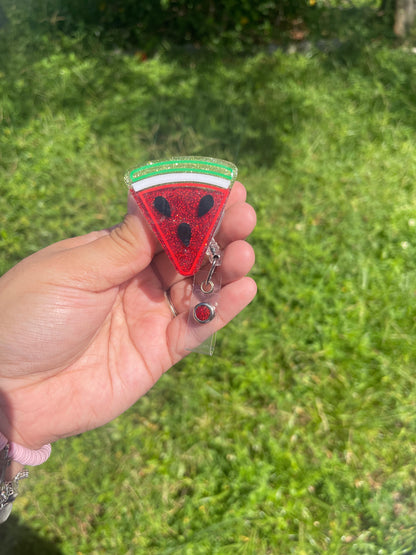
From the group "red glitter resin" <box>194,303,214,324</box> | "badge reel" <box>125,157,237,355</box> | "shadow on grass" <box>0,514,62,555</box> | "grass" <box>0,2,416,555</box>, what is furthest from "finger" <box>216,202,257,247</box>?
"shadow on grass" <box>0,514,62,555</box>

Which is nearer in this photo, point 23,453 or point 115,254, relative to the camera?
point 115,254

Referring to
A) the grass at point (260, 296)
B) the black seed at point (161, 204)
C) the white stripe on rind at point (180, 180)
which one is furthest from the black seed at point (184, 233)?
the grass at point (260, 296)

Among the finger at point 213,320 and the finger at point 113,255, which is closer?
the finger at point 113,255

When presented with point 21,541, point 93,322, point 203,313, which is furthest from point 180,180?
point 21,541

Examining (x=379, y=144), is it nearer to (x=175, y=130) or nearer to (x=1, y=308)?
(x=175, y=130)

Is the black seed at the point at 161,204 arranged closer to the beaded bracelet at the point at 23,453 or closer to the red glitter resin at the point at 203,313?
the red glitter resin at the point at 203,313

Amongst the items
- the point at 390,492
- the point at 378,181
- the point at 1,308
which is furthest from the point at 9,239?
the point at 390,492

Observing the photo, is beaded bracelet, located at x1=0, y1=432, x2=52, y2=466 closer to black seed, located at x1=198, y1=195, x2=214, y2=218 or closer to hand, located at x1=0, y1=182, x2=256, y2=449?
hand, located at x1=0, y1=182, x2=256, y2=449

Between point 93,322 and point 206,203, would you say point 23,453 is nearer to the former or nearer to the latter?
point 93,322
